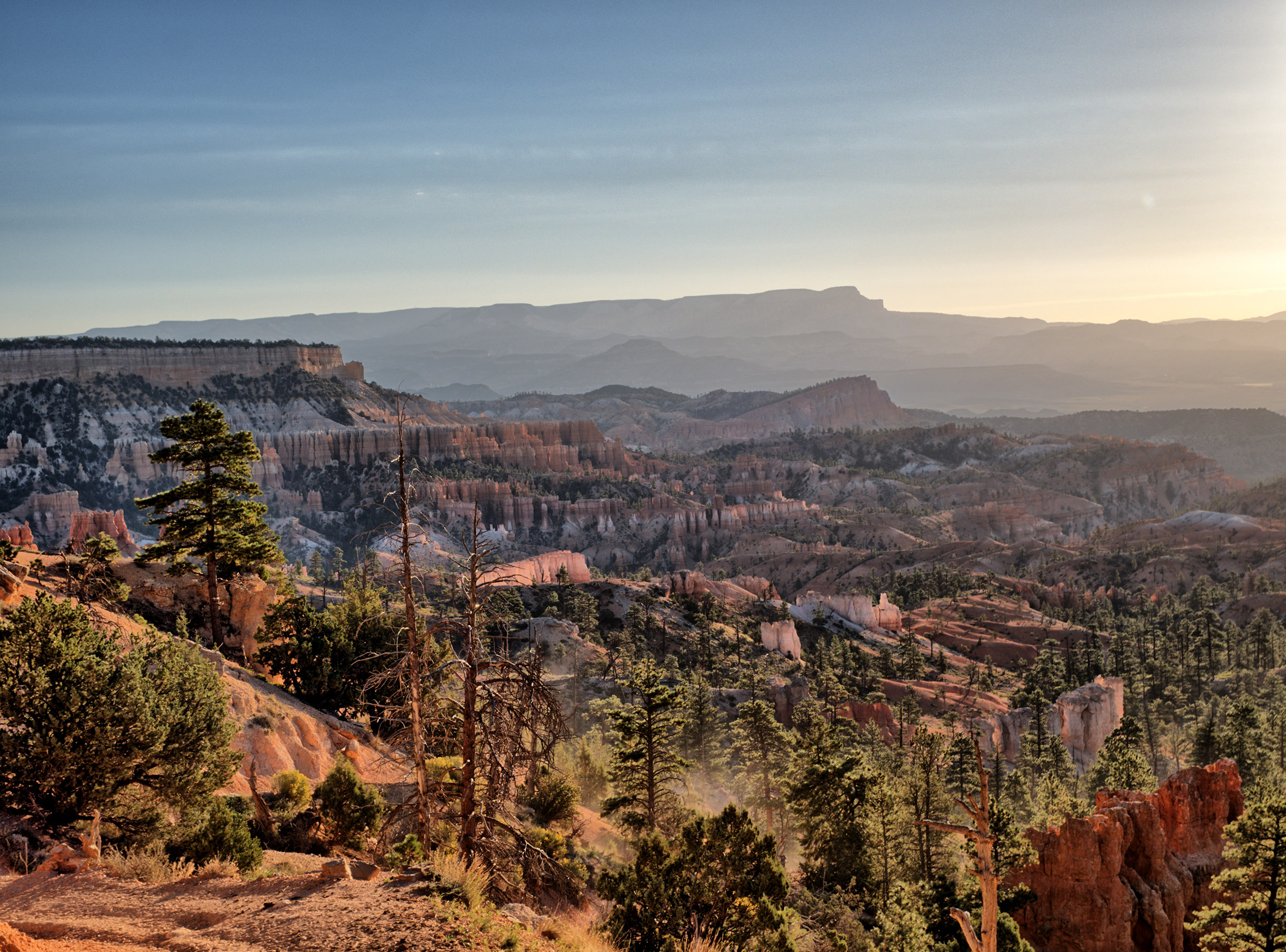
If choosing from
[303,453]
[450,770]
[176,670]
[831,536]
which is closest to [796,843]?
[450,770]

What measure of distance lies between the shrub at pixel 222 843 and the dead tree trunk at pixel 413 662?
2708mm

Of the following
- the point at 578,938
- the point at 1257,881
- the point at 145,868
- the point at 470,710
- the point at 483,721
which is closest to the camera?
the point at 578,938

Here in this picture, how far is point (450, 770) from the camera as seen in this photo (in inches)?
731

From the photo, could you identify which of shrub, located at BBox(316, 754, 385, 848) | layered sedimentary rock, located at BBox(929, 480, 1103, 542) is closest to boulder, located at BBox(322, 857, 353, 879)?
shrub, located at BBox(316, 754, 385, 848)

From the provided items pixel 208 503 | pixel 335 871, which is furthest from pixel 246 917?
pixel 208 503

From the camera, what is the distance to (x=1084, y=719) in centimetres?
5766

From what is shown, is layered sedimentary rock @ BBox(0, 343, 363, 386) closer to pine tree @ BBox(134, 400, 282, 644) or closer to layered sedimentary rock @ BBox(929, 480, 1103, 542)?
layered sedimentary rock @ BBox(929, 480, 1103, 542)

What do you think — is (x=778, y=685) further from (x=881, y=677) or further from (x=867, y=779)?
(x=867, y=779)

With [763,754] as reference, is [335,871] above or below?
above

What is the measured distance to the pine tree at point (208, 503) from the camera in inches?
1078

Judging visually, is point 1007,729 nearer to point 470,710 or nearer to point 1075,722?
point 1075,722

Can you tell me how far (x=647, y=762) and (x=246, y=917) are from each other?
16.0 metres

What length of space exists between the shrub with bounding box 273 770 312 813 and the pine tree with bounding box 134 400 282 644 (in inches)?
392

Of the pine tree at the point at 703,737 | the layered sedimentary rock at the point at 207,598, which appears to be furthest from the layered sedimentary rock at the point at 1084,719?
the layered sedimentary rock at the point at 207,598
